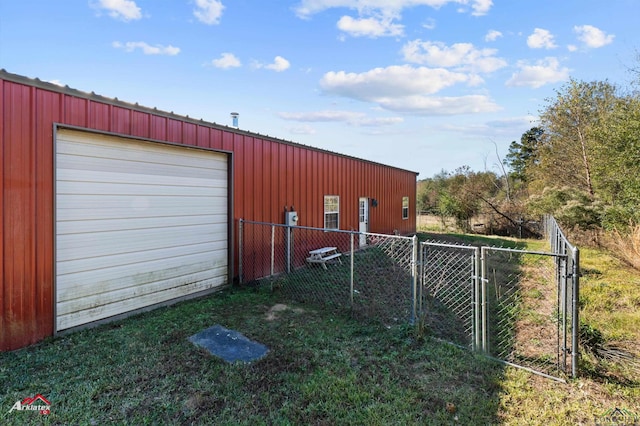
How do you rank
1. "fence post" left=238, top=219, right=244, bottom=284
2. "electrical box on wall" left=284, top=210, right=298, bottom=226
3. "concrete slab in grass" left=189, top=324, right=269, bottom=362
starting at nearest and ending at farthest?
1. "concrete slab in grass" left=189, top=324, right=269, bottom=362
2. "fence post" left=238, top=219, right=244, bottom=284
3. "electrical box on wall" left=284, top=210, right=298, bottom=226

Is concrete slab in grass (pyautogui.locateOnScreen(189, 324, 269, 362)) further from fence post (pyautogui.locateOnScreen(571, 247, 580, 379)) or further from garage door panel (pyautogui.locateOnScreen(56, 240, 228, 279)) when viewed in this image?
fence post (pyautogui.locateOnScreen(571, 247, 580, 379))

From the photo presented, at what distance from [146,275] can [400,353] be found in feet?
13.0

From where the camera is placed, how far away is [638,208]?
7605 mm

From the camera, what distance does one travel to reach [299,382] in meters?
2.83

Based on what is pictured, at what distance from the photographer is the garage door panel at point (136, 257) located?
391 cm

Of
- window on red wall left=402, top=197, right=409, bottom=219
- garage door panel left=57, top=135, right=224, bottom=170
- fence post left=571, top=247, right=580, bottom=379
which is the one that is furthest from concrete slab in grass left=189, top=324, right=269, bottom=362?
window on red wall left=402, top=197, right=409, bottom=219

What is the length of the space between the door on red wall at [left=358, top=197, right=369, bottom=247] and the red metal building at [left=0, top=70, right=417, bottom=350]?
4.20 meters

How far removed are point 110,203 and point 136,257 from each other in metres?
A: 0.91

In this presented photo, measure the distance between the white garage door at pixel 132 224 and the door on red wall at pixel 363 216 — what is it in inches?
225

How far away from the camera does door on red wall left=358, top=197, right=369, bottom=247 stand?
10.6 meters

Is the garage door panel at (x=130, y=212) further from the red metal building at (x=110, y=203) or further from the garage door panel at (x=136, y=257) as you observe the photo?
the garage door panel at (x=136, y=257)

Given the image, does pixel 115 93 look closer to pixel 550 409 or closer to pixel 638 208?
pixel 550 409

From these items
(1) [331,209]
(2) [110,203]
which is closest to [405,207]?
(1) [331,209]

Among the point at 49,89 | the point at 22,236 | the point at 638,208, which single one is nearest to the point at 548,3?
the point at 638,208
